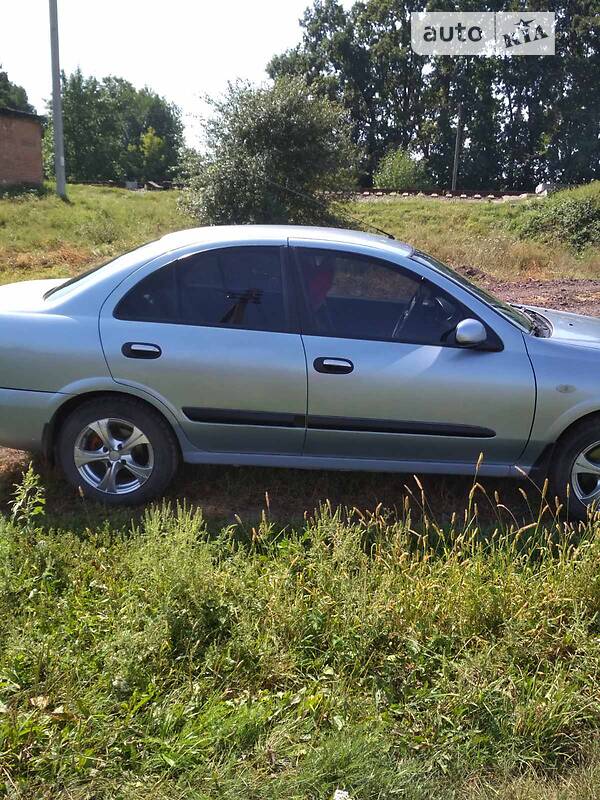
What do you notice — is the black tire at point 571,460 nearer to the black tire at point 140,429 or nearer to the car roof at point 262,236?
the car roof at point 262,236

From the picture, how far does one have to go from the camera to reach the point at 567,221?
22.5 meters

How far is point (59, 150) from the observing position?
76.9 ft

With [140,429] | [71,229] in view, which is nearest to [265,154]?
[71,229]

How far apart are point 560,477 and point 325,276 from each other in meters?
1.92

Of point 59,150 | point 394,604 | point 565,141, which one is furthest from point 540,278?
point 565,141

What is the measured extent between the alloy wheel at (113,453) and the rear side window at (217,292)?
69 cm

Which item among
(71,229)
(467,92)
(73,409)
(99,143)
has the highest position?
(467,92)

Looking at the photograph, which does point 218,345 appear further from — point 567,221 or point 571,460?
point 567,221

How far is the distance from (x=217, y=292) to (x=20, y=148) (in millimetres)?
27643

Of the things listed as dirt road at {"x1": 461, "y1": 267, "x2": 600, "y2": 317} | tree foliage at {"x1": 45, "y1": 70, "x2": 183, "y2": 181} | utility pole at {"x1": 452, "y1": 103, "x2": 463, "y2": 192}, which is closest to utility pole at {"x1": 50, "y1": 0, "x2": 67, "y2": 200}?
dirt road at {"x1": 461, "y1": 267, "x2": 600, "y2": 317}

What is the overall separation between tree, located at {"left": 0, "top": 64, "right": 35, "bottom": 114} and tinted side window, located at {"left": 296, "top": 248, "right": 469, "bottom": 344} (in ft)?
238

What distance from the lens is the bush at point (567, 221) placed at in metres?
22.0

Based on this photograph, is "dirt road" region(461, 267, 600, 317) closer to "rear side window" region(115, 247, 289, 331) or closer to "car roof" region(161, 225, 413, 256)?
"car roof" region(161, 225, 413, 256)

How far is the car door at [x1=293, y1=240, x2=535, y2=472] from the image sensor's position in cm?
398
